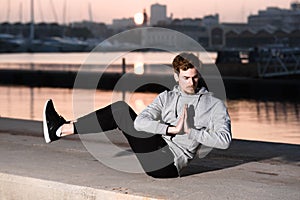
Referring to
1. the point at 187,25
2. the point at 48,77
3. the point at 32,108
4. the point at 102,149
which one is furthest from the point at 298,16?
the point at 102,149

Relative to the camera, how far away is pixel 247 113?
2188 cm

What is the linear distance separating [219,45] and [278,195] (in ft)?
373

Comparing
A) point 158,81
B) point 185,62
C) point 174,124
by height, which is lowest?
point 158,81

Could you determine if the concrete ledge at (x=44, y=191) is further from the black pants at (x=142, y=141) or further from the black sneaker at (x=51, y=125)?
the black pants at (x=142, y=141)

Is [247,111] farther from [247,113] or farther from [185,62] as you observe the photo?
[185,62]

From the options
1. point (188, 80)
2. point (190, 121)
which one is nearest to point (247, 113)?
point (190, 121)

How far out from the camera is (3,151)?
25.3 feet

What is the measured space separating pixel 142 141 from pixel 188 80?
24.3 inches

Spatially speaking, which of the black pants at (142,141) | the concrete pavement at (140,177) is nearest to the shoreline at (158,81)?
the concrete pavement at (140,177)

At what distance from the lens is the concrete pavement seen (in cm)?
558

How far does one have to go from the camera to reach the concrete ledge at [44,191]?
5.64 m

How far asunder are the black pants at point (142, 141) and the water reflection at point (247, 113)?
25.3 ft

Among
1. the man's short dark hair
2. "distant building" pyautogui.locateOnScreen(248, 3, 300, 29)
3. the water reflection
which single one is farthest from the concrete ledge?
"distant building" pyautogui.locateOnScreen(248, 3, 300, 29)

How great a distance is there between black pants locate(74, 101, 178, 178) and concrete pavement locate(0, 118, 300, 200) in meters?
0.09
